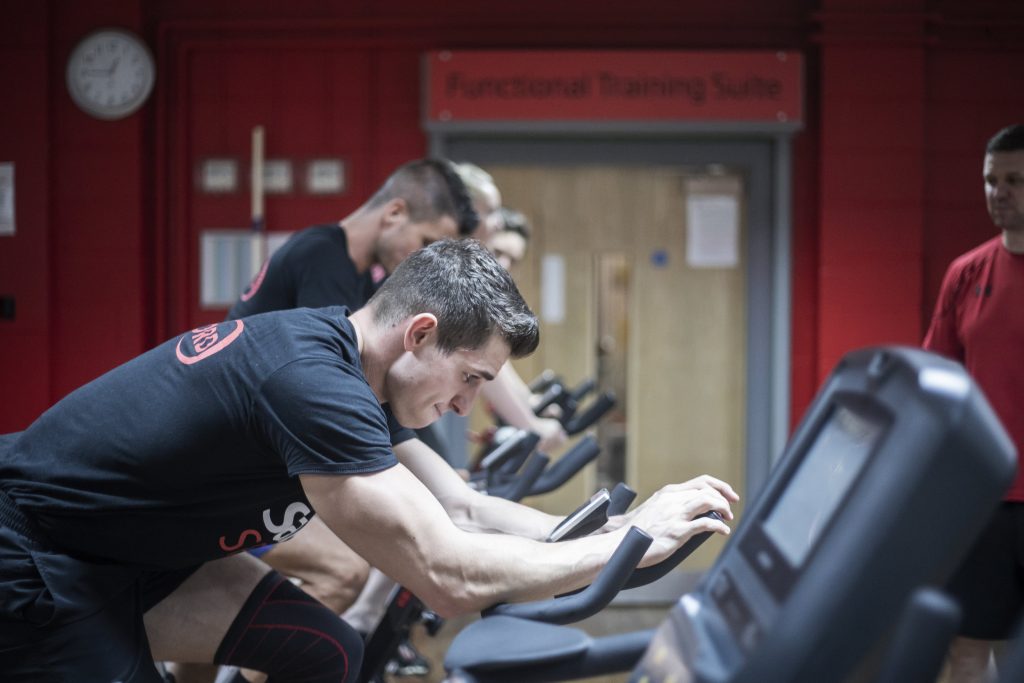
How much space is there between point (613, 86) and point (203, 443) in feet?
10.1

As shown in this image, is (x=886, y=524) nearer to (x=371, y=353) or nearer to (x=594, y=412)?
(x=371, y=353)

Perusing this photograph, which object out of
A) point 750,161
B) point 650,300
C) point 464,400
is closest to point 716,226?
point 750,161

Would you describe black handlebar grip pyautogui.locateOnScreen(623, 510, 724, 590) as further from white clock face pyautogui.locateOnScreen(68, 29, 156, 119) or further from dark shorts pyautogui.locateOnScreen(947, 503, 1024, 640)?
white clock face pyautogui.locateOnScreen(68, 29, 156, 119)

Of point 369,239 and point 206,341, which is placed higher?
point 369,239

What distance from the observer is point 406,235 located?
7.97 ft

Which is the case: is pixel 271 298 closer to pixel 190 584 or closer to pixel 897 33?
pixel 190 584

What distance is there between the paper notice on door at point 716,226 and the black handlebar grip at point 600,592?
334 cm

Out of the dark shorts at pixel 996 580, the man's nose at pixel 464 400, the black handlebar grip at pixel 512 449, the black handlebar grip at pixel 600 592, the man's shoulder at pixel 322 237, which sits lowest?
the dark shorts at pixel 996 580

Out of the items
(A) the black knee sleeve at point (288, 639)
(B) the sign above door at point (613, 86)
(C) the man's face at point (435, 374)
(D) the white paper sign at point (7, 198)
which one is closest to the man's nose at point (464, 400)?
(C) the man's face at point (435, 374)

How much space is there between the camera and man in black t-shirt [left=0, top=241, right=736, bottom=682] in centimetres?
123

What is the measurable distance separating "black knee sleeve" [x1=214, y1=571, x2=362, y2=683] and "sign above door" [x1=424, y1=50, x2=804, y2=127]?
106 inches

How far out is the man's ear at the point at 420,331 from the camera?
4.50 ft

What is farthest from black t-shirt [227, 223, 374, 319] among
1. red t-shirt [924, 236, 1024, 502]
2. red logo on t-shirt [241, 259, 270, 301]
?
red t-shirt [924, 236, 1024, 502]

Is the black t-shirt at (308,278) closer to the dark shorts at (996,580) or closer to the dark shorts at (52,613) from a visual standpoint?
the dark shorts at (52,613)
